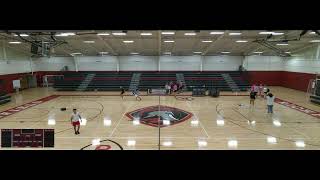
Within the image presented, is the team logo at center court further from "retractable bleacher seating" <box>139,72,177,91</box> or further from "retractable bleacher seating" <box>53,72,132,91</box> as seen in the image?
"retractable bleacher seating" <box>53,72,132,91</box>

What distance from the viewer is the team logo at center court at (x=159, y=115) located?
1302cm

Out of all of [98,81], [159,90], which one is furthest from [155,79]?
[98,81]

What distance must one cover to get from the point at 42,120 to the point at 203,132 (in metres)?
8.94

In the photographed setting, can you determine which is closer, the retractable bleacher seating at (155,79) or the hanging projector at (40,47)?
the hanging projector at (40,47)

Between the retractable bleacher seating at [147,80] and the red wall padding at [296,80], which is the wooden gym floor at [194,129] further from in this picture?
the retractable bleacher seating at [147,80]

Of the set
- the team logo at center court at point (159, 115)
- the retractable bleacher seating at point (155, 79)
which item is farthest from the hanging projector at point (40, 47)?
the retractable bleacher seating at point (155, 79)
